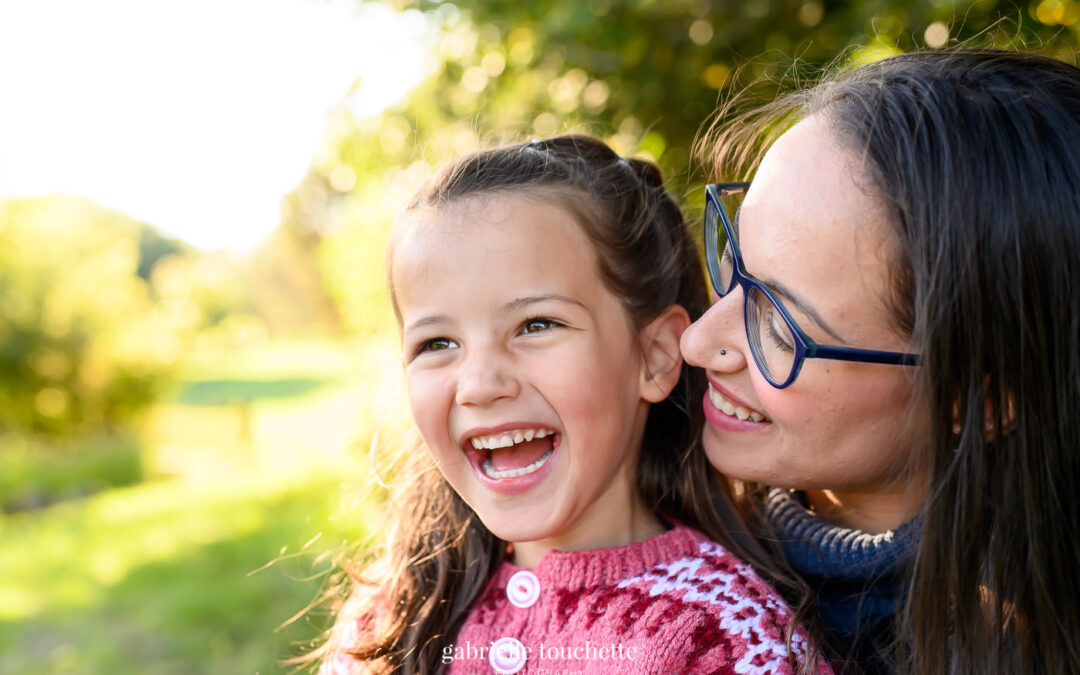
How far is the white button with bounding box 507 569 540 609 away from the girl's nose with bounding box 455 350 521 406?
1.37ft

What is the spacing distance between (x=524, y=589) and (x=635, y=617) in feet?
0.97

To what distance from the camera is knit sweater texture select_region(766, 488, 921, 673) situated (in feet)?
5.26

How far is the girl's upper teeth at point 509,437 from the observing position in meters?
1.68

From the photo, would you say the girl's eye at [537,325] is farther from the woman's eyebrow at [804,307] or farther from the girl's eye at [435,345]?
the woman's eyebrow at [804,307]

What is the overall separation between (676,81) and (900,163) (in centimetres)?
211

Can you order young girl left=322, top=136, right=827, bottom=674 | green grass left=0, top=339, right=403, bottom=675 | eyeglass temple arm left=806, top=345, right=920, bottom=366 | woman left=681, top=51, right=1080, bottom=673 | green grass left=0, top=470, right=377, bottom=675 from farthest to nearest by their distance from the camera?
1. green grass left=0, top=470, right=377, bottom=675
2. green grass left=0, top=339, right=403, bottom=675
3. young girl left=322, top=136, right=827, bottom=674
4. eyeglass temple arm left=806, top=345, right=920, bottom=366
5. woman left=681, top=51, right=1080, bottom=673

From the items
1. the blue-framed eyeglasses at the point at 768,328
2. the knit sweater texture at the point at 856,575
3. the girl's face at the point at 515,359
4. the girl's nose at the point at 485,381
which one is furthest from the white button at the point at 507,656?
the blue-framed eyeglasses at the point at 768,328

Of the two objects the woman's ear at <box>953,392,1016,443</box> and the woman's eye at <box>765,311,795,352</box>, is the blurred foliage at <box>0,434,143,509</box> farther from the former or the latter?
the woman's ear at <box>953,392,1016,443</box>

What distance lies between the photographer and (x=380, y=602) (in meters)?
2.06

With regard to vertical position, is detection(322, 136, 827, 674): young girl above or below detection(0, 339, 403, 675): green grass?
above

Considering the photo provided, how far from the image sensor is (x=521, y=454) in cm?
176

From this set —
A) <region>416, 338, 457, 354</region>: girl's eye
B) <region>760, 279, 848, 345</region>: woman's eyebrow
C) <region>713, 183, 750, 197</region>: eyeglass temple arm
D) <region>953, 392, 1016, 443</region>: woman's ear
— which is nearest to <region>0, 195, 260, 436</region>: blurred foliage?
<region>416, 338, 457, 354</region>: girl's eye

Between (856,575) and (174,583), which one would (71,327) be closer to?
(174,583)

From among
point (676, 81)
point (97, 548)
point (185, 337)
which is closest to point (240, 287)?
point (185, 337)
